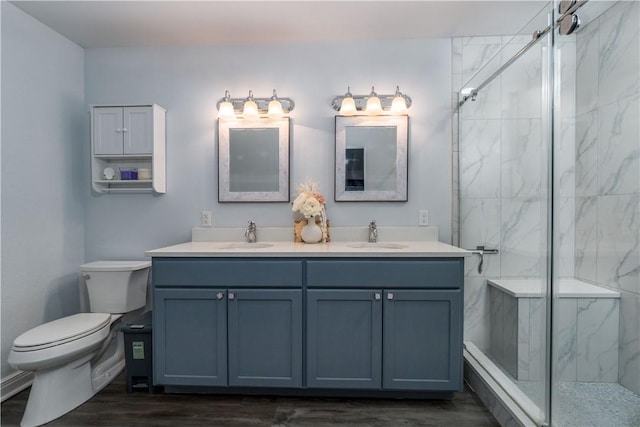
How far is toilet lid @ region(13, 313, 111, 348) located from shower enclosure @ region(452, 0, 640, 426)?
2.23 m

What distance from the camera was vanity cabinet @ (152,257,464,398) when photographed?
6.09ft

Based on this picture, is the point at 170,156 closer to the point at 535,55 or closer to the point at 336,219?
the point at 336,219

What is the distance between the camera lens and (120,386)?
6.88ft

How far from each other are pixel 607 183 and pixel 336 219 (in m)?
1.53

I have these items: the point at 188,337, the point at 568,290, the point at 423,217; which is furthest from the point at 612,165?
the point at 188,337

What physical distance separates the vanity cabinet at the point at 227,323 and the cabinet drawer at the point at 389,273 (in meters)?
0.16

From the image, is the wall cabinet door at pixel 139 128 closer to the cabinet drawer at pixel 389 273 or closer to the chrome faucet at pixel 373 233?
the cabinet drawer at pixel 389 273

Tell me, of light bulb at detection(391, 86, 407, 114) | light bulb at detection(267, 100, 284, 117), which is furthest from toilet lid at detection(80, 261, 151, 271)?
light bulb at detection(391, 86, 407, 114)

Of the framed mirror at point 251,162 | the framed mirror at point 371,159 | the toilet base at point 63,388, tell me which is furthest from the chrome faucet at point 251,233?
the toilet base at point 63,388

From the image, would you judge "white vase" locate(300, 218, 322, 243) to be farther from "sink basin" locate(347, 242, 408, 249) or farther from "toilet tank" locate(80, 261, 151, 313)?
"toilet tank" locate(80, 261, 151, 313)

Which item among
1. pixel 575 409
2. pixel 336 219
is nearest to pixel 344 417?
pixel 575 409

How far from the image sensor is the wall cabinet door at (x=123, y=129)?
234cm

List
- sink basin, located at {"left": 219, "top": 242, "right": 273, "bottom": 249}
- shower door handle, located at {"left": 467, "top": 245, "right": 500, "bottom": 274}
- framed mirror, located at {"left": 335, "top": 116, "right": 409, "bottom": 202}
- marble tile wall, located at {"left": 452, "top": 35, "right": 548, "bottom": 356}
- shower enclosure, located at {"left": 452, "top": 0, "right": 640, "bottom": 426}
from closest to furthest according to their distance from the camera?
shower enclosure, located at {"left": 452, "top": 0, "right": 640, "bottom": 426}, marble tile wall, located at {"left": 452, "top": 35, "right": 548, "bottom": 356}, shower door handle, located at {"left": 467, "top": 245, "right": 500, "bottom": 274}, sink basin, located at {"left": 219, "top": 242, "right": 273, "bottom": 249}, framed mirror, located at {"left": 335, "top": 116, "right": 409, "bottom": 202}

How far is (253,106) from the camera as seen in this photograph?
7.82 ft
